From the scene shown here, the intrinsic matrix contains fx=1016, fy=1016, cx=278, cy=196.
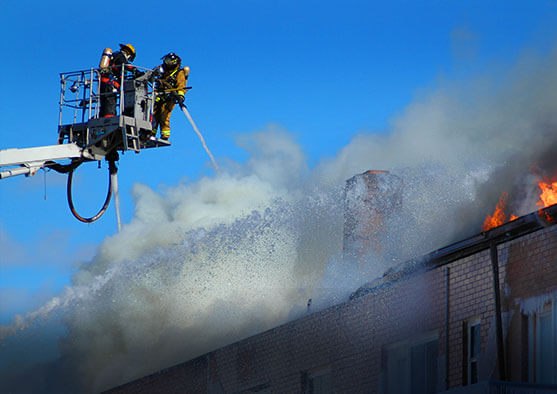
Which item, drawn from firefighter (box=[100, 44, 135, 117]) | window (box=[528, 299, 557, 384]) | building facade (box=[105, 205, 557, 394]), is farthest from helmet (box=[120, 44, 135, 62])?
window (box=[528, 299, 557, 384])

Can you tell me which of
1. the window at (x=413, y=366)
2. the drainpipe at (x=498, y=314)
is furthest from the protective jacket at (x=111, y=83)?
the drainpipe at (x=498, y=314)

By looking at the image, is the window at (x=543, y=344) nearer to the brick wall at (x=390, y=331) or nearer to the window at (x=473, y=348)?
the brick wall at (x=390, y=331)

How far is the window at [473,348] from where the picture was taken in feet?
54.9

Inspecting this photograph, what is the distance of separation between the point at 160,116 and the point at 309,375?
20.7 ft

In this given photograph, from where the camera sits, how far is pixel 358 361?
19.9 m

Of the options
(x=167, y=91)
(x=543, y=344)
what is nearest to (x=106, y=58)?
(x=167, y=91)

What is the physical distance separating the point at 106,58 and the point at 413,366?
878 centimetres

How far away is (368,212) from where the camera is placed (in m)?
28.1

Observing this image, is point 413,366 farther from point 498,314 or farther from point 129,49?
point 129,49

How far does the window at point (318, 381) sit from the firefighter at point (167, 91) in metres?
5.85

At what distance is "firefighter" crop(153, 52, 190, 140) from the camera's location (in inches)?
821

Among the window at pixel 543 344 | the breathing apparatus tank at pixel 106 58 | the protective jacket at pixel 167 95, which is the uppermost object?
the breathing apparatus tank at pixel 106 58

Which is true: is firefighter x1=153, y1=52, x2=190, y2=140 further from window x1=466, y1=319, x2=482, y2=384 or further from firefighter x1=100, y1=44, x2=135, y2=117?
window x1=466, y1=319, x2=482, y2=384

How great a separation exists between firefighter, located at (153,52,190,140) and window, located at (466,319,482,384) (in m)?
7.55
